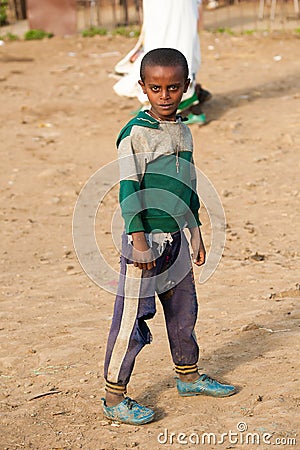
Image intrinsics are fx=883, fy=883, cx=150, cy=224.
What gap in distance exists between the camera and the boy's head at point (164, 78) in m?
3.13

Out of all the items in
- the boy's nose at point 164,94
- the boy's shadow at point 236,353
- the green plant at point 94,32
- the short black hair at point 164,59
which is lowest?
the green plant at point 94,32

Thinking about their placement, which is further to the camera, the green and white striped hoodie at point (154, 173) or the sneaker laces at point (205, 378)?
the sneaker laces at point (205, 378)

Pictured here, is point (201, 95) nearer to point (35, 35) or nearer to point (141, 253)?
point (35, 35)

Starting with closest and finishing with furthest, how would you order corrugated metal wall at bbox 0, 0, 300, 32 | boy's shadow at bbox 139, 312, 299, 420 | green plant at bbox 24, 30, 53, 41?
1. boy's shadow at bbox 139, 312, 299, 420
2. green plant at bbox 24, 30, 53, 41
3. corrugated metal wall at bbox 0, 0, 300, 32

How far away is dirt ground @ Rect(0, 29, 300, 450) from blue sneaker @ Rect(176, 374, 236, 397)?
0.11 feet

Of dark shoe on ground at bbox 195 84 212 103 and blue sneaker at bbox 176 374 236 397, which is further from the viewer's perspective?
dark shoe on ground at bbox 195 84 212 103

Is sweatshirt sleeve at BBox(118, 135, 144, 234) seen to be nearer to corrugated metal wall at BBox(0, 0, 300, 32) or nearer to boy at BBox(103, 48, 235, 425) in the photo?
boy at BBox(103, 48, 235, 425)

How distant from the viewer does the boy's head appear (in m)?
3.13

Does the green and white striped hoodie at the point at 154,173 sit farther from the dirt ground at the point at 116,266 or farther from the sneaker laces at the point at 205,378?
the dirt ground at the point at 116,266

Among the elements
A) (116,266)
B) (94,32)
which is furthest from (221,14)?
(116,266)

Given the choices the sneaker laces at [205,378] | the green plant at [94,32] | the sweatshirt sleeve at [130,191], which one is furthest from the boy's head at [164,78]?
the green plant at [94,32]

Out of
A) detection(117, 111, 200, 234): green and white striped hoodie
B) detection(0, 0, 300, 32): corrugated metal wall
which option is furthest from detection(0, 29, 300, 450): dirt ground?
detection(0, 0, 300, 32): corrugated metal wall

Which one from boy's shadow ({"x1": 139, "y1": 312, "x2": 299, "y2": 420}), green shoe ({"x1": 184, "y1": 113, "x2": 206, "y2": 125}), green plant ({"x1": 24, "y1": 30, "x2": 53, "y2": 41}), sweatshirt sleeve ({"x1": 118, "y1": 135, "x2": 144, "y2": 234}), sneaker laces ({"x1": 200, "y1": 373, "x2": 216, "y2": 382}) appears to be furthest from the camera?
green plant ({"x1": 24, "y1": 30, "x2": 53, "y2": 41})

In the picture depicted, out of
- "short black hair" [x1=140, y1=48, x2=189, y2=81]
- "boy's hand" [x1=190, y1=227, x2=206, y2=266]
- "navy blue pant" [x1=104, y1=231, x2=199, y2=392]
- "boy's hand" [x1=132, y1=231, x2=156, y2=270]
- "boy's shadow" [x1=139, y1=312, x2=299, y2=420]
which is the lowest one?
"boy's shadow" [x1=139, y1=312, x2=299, y2=420]
